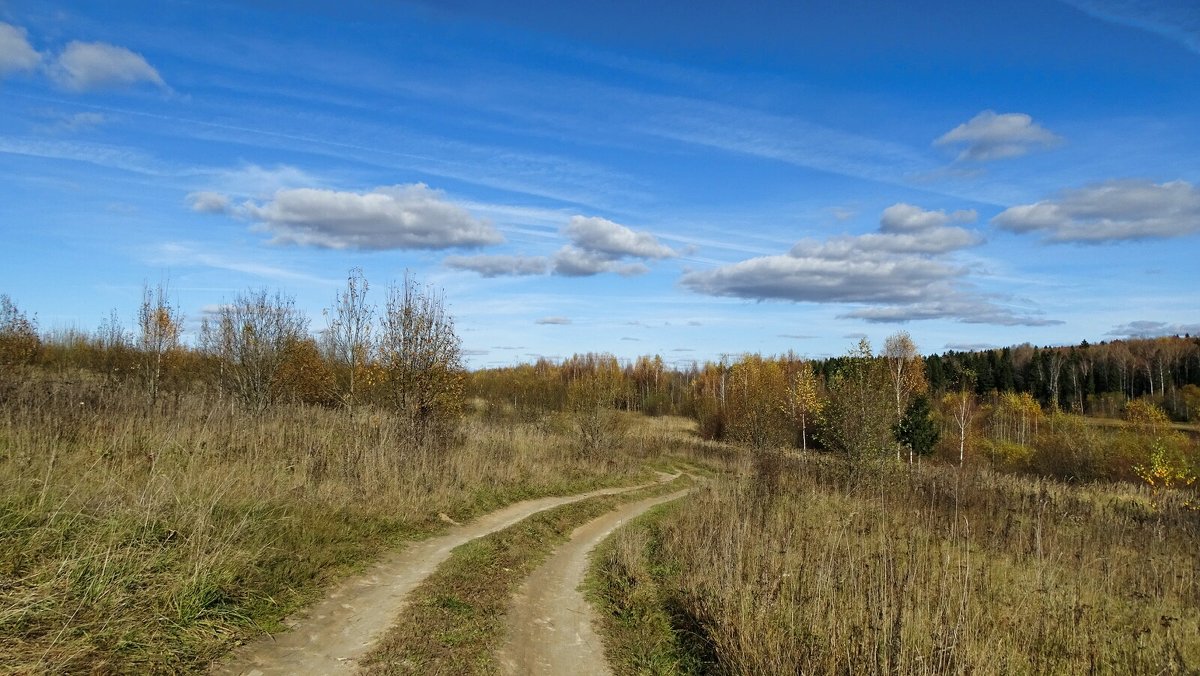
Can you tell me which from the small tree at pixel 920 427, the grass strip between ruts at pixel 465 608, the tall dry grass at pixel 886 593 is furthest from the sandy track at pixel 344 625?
the small tree at pixel 920 427

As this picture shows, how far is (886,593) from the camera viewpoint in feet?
24.5

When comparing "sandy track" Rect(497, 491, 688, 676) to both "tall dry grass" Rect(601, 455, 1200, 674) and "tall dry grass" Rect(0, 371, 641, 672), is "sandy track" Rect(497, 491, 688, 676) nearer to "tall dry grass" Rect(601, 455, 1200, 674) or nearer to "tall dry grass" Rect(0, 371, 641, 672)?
"tall dry grass" Rect(601, 455, 1200, 674)

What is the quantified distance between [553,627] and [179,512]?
187 inches

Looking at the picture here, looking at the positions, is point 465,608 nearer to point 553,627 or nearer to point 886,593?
point 553,627

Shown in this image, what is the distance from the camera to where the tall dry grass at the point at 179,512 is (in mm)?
5191

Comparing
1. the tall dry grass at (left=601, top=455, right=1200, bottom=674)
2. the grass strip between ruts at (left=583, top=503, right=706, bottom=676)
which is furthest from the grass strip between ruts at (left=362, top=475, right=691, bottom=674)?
the tall dry grass at (left=601, top=455, right=1200, bottom=674)

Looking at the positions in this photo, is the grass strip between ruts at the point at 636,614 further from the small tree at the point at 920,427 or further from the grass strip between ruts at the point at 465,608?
the small tree at the point at 920,427

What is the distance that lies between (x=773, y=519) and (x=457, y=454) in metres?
8.46

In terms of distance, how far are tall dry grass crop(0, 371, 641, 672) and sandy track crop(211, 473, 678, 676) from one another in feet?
0.83

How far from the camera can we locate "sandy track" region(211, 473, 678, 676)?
5.55 metres

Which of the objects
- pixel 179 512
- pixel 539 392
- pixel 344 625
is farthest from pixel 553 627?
pixel 539 392

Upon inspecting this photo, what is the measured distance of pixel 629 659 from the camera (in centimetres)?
702

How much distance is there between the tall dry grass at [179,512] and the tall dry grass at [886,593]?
4193 millimetres

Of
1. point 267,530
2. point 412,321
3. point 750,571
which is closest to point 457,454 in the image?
point 412,321
